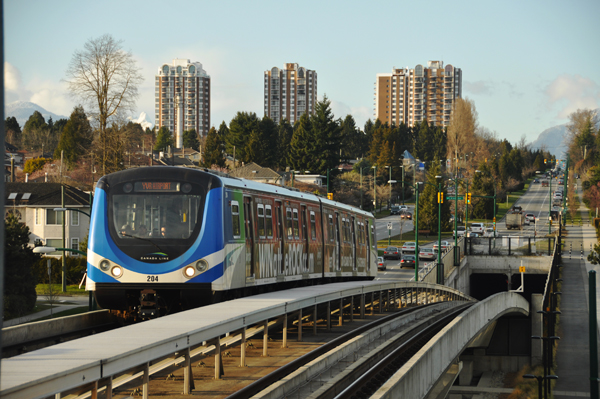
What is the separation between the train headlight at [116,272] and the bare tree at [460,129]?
364ft

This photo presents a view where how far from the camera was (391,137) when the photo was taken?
154 meters

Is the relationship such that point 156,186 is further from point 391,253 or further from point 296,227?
point 391,253

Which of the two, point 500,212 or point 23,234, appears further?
point 500,212

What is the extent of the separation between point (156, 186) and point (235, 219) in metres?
1.81

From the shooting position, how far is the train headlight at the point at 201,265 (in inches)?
536

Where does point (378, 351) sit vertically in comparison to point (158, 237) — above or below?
below

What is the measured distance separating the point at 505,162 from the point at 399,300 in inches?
5611

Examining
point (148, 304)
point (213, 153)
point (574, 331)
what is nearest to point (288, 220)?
point (148, 304)

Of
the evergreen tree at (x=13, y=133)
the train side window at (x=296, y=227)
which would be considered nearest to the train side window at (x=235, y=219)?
the train side window at (x=296, y=227)

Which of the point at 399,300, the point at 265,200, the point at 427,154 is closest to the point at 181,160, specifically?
the point at 427,154

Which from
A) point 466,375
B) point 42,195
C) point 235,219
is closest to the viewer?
point 235,219

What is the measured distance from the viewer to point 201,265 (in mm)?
13625

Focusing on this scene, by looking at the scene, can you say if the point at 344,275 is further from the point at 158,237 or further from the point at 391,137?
the point at 391,137

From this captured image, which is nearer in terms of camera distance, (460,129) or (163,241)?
(163,241)
